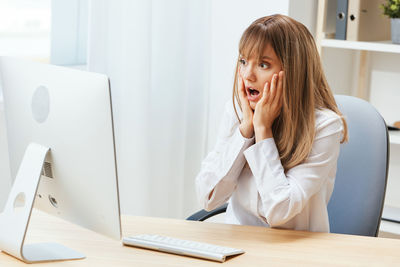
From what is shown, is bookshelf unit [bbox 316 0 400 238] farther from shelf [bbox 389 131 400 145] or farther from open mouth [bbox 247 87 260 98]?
open mouth [bbox 247 87 260 98]

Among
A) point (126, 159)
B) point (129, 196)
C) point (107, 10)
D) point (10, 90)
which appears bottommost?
point (129, 196)

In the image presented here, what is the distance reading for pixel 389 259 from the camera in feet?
4.44

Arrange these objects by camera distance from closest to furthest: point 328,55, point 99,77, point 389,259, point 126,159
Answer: point 99,77 < point 389,259 < point 126,159 < point 328,55

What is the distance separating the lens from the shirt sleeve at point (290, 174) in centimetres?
151

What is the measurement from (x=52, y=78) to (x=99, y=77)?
0.12 metres

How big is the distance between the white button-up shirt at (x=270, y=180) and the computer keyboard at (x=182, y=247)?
22 cm

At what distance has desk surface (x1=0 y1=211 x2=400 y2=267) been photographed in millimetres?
1314

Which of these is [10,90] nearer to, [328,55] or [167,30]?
[167,30]

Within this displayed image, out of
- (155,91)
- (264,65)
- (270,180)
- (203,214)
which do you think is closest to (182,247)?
(270,180)

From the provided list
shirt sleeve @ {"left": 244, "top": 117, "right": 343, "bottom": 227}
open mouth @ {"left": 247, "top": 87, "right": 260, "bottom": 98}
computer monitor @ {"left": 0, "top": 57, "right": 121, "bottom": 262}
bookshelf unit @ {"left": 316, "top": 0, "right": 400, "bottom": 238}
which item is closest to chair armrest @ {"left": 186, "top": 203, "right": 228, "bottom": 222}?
shirt sleeve @ {"left": 244, "top": 117, "right": 343, "bottom": 227}

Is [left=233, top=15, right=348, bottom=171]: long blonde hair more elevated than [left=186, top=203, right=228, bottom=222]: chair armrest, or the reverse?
[left=233, top=15, right=348, bottom=171]: long blonde hair

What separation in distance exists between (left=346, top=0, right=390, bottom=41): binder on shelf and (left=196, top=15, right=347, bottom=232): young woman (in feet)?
3.04

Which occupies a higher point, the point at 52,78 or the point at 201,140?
the point at 52,78

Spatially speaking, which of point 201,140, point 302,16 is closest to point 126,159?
point 201,140
